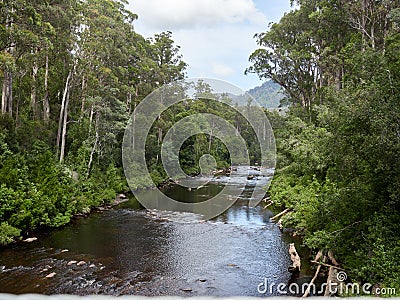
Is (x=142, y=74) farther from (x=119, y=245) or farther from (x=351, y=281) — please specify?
(x=351, y=281)

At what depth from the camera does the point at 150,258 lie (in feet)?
33.9

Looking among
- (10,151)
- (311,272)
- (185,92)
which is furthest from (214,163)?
(311,272)

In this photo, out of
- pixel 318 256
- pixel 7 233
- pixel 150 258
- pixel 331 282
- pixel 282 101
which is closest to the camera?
→ pixel 331 282

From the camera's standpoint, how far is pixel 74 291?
25.7ft

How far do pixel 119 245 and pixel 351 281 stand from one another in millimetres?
6957

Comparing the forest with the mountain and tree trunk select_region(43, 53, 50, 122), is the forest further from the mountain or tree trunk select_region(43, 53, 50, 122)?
the mountain

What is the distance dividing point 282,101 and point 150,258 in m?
25.4

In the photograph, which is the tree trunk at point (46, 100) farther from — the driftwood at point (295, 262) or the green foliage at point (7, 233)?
the driftwood at point (295, 262)

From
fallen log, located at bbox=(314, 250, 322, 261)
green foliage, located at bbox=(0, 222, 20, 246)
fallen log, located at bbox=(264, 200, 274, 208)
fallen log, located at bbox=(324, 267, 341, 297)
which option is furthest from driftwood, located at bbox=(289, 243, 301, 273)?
fallen log, located at bbox=(264, 200, 274, 208)

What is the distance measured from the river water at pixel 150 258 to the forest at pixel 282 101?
112 cm

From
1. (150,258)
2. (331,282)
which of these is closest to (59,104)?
(150,258)

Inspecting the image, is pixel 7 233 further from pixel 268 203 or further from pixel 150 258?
pixel 268 203

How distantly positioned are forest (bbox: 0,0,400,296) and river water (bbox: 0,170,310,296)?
1.12m

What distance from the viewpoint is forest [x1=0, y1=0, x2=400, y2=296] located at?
7.44m
